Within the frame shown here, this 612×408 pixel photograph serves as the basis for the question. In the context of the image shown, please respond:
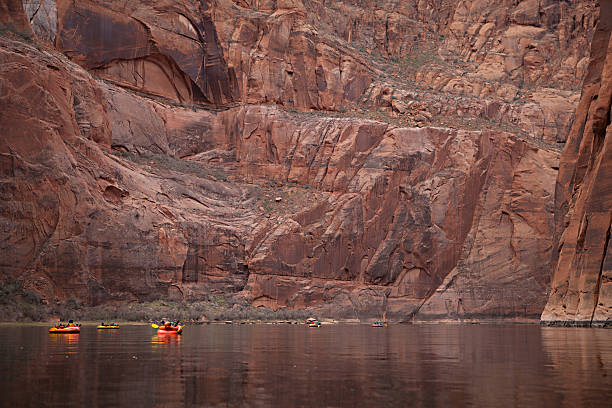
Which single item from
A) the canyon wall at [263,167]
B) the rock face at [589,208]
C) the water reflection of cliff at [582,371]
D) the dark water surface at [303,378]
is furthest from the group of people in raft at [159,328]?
the rock face at [589,208]

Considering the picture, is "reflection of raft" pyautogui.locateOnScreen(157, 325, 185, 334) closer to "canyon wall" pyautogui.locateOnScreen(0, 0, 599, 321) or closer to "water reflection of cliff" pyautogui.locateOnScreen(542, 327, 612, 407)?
"water reflection of cliff" pyautogui.locateOnScreen(542, 327, 612, 407)

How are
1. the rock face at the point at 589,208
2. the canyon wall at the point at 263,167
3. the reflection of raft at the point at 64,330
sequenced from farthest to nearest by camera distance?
the canyon wall at the point at 263,167 → the rock face at the point at 589,208 → the reflection of raft at the point at 64,330

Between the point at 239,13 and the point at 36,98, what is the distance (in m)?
40.5

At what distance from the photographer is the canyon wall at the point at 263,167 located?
71.3 metres

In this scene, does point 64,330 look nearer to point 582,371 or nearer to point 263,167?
point 582,371

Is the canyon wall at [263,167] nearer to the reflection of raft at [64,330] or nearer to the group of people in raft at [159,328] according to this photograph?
the group of people in raft at [159,328]

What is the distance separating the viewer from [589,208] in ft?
206

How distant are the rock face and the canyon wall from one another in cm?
1695

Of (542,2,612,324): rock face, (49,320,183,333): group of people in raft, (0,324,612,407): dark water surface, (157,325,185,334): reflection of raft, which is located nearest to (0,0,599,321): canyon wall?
(542,2,612,324): rock face

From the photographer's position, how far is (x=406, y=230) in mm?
94125

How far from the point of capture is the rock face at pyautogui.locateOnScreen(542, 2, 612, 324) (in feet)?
195

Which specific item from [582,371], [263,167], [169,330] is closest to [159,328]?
[169,330]

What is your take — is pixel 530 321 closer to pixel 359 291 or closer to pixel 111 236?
pixel 359 291

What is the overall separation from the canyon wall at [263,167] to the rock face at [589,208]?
16951 millimetres
